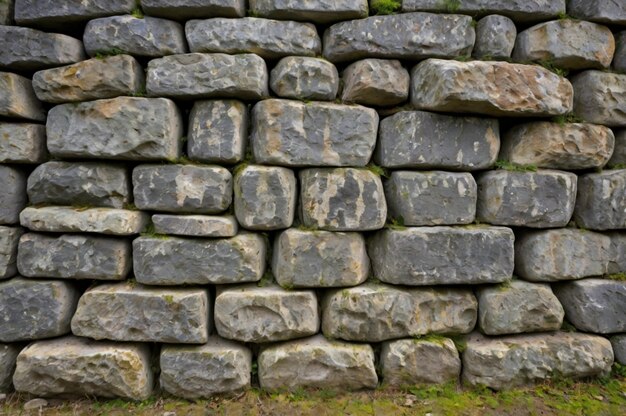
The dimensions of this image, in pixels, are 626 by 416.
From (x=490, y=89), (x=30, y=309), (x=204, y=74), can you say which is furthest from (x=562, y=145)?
(x=30, y=309)

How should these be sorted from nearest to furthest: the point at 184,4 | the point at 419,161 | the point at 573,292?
the point at 184,4
the point at 419,161
the point at 573,292

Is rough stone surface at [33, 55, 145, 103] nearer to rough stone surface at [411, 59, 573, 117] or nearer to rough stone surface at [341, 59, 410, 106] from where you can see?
rough stone surface at [341, 59, 410, 106]

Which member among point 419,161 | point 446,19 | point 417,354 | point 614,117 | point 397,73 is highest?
point 446,19

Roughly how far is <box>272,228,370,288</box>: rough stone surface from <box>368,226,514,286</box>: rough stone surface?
246mm

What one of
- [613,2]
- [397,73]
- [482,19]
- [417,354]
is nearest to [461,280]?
[417,354]

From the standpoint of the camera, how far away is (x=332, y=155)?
2246 mm

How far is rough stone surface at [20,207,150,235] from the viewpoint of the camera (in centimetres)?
215

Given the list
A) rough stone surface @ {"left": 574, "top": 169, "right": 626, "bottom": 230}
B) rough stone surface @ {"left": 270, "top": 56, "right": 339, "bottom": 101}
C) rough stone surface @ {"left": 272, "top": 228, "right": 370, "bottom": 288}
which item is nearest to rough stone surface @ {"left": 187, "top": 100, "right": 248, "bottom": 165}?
rough stone surface @ {"left": 270, "top": 56, "right": 339, "bottom": 101}

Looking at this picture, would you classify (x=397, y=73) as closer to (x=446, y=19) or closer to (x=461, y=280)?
(x=446, y=19)

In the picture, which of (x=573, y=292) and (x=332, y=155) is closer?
(x=332, y=155)

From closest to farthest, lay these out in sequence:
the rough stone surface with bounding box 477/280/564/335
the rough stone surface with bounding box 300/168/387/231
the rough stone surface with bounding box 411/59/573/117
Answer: the rough stone surface with bounding box 411/59/573/117 < the rough stone surface with bounding box 300/168/387/231 < the rough stone surface with bounding box 477/280/564/335

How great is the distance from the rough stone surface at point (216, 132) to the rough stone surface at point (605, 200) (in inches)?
98.0

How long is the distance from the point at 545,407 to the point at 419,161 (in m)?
1.82

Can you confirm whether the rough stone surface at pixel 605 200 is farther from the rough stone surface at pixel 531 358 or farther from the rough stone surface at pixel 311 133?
the rough stone surface at pixel 311 133
